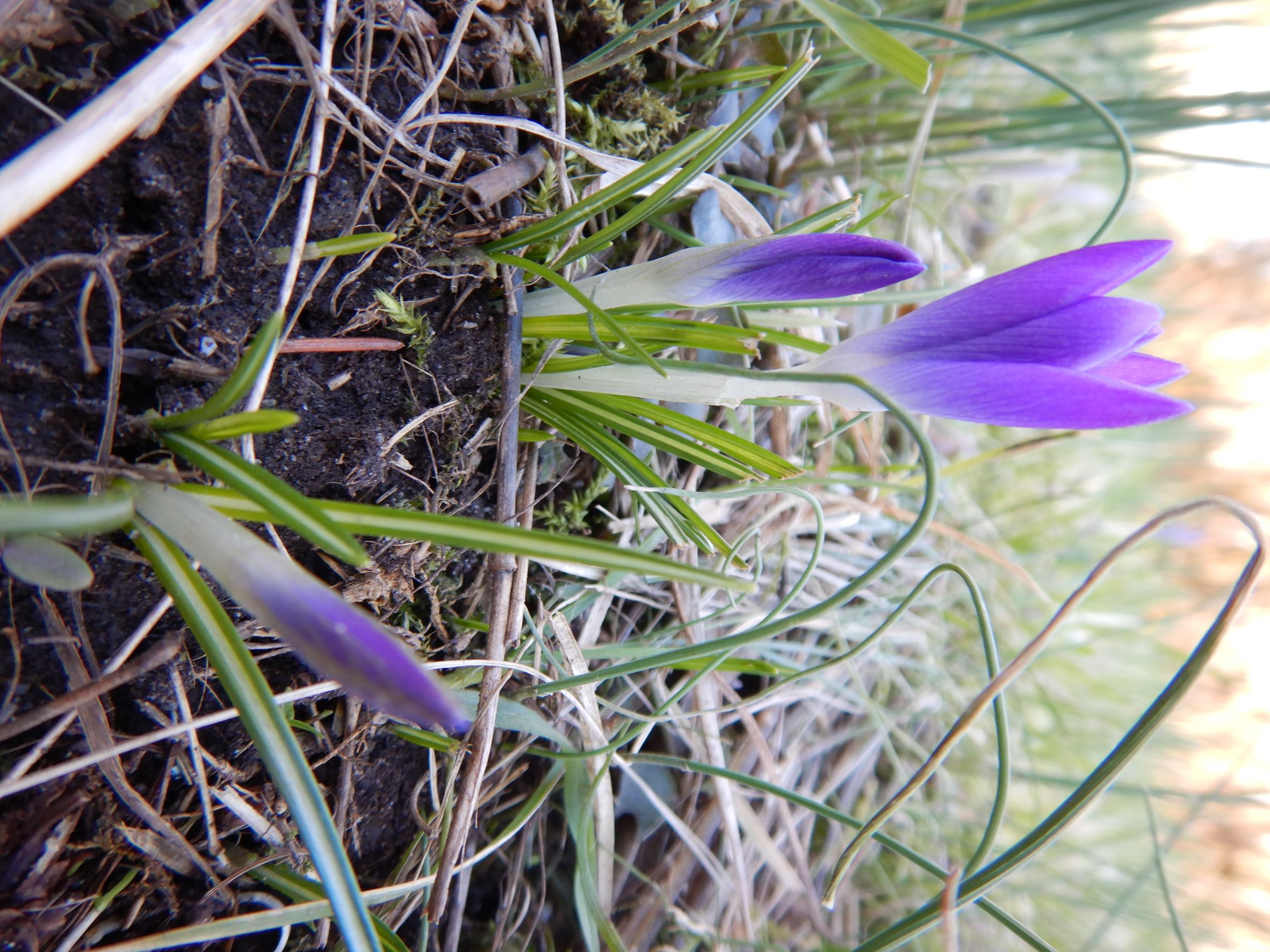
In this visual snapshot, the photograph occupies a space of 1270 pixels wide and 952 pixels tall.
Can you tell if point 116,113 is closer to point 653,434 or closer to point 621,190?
point 621,190

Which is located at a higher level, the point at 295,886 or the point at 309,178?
the point at 309,178

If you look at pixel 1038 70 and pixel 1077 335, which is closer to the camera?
pixel 1077 335

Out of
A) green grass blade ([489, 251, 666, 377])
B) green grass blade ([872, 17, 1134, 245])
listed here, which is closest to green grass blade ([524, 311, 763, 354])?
green grass blade ([489, 251, 666, 377])

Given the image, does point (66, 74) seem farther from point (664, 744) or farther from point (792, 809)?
point (792, 809)

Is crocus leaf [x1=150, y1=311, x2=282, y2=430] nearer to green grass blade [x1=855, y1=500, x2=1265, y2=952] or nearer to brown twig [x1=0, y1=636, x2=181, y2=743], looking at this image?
brown twig [x1=0, y1=636, x2=181, y2=743]

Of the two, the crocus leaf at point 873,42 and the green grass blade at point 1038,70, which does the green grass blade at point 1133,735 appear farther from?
the crocus leaf at point 873,42

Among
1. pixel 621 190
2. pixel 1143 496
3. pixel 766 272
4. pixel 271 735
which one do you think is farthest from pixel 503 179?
pixel 1143 496

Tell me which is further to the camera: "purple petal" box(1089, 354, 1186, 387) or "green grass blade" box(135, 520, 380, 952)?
"purple petal" box(1089, 354, 1186, 387)
